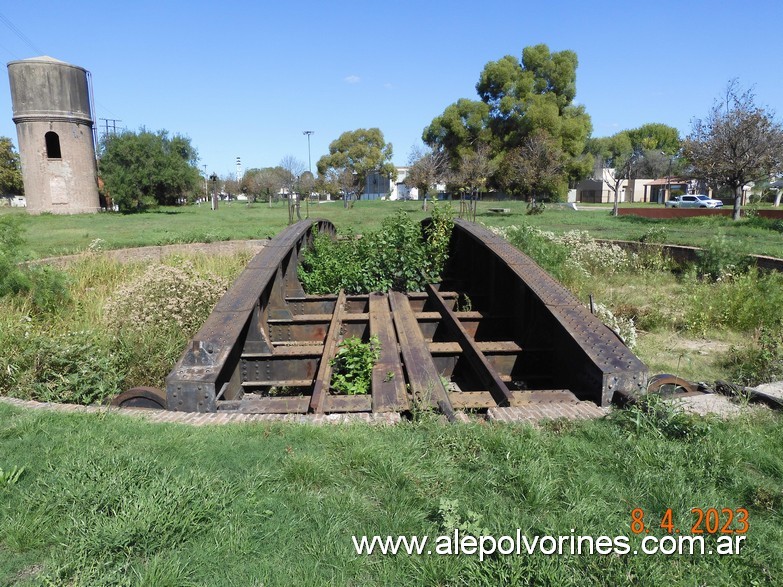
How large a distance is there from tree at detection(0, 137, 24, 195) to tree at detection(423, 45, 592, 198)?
1998 inches

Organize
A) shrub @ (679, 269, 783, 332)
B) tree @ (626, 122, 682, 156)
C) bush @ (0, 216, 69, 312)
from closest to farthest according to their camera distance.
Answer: bush @ (0, 216, 69, 312)
shrub @ (679, 269, 783, 332)
tree @ (626, 122, 682, 156)

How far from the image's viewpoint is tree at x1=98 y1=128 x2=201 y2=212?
3703 centimetres

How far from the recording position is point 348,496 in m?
2.52

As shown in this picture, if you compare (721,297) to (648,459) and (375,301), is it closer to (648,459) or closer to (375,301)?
(375,301)

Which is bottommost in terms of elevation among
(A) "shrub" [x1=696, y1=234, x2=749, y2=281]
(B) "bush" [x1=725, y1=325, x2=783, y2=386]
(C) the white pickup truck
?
(B) "bush" [x1=725, y1=325, x2=783, y2=386]

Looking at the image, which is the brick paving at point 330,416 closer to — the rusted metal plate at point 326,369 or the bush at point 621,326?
the rusted metal plate at point 326,369

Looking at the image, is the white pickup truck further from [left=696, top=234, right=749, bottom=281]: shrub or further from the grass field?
the grass field

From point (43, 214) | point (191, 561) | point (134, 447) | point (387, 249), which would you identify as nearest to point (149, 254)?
point (387, 249)

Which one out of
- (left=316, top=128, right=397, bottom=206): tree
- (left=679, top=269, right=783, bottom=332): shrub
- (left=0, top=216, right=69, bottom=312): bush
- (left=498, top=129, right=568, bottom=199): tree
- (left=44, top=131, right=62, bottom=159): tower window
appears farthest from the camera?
(left=316, top=128, right=397, bottom=206): tree

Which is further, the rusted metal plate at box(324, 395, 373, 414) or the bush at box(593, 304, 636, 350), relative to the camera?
the bush at box(593, 304, 636, 350)

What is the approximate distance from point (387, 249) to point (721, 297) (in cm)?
492

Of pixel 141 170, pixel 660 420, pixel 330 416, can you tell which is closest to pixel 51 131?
pixel 141 170

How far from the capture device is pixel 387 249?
328 inches

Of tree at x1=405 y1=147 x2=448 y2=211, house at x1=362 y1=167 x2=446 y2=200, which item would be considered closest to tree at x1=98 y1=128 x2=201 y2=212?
tree at x1=405 y1=147 x2=448 y2=211
